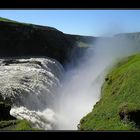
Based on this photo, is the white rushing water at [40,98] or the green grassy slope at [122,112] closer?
the green grassy slope at [122,112]

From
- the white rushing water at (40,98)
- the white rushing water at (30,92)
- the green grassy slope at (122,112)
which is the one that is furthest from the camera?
the white rushing water at (40,98)

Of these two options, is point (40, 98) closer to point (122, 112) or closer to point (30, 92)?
point (30, 92)

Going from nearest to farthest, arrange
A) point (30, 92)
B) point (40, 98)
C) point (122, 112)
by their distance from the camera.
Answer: point (122, 112), point (30, 92), point (40, 98)

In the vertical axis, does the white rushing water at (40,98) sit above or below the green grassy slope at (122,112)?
above

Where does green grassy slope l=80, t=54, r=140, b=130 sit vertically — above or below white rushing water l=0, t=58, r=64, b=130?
below

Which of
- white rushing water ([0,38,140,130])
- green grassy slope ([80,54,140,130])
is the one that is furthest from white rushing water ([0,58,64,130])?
green grassy slope ([80,54,140,130])

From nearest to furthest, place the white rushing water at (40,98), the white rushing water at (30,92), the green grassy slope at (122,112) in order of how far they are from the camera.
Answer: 1. the green grassy slope at (122,112)
2. the white rushing water at (30,92)
3. the white rushing water at (40,98)

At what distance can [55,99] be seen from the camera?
127 feet

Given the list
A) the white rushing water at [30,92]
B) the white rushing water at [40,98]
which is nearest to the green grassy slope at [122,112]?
the white rushing water at [40,98]

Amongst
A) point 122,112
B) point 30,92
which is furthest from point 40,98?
point 122,112

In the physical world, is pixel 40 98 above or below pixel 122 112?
above

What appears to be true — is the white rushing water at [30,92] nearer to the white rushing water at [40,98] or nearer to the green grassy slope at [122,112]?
the white rushing water at [40,98]

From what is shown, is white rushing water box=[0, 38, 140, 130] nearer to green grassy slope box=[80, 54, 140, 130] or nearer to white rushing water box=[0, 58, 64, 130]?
white rushing water box=[0, 58, 64, 130]
